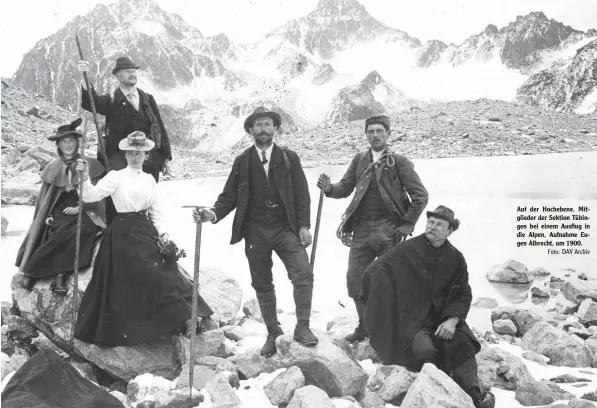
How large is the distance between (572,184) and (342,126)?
1668 centimetres

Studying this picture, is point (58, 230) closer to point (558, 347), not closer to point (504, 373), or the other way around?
point (504, 373)

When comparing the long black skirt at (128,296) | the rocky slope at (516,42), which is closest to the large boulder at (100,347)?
the long black skirt at (128,296)

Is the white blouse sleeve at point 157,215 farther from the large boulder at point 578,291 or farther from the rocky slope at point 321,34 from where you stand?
the rocky slope at point 321,34

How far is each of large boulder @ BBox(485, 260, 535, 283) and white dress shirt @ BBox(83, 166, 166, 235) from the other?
4.63 meters

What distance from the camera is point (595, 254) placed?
23.4 feet

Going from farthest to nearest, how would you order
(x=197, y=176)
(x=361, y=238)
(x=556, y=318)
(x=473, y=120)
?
(x=473, y=120) < (x=197, y=176) < (x=556, y=318) < (x=361, y=238)

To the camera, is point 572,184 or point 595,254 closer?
point 595,254

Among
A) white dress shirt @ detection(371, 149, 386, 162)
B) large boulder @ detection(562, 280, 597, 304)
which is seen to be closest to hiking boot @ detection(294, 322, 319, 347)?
white dress shirt @ detection(371, 149, 386, 162)

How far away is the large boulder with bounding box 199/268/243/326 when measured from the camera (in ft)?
15.9

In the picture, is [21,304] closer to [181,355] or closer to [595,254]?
[181,355]

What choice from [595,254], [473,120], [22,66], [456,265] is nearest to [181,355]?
[456,265]

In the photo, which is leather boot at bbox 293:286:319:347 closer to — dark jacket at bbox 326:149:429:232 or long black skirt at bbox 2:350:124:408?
dark jacket at bbox 326:149:429:232

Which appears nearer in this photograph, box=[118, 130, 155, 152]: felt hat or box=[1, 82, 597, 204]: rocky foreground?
box=[118, 130, 155, 152]: felt hat

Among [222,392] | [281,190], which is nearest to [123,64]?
[281,190]
